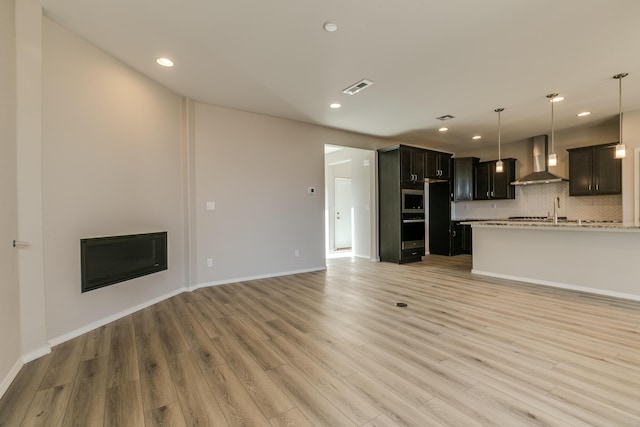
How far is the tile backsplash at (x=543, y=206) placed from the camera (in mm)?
5360

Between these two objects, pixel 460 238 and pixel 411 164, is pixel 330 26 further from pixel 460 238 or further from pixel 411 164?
pixel 460 238

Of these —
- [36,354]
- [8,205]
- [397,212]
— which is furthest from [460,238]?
[8,205]

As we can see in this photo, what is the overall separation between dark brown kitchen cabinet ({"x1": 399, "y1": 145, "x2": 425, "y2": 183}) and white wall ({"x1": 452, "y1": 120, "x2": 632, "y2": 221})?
2517 mm

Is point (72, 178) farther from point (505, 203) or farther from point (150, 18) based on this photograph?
point (505, 203)

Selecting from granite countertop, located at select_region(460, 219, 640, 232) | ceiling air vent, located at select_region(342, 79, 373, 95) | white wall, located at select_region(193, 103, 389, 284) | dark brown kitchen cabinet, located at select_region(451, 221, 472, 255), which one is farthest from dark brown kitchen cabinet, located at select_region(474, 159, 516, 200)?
ceiling air vent, located at select_region(342, 79, 373, 95)

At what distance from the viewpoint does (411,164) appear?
19.4 feet

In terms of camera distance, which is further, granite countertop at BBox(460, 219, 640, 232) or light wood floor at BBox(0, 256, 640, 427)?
granite countertop at BBox(460, 219, 640, 232)

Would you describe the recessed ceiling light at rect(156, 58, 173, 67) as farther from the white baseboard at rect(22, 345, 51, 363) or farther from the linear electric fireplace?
the white baseboard at rect(22, 345, 51, 363)

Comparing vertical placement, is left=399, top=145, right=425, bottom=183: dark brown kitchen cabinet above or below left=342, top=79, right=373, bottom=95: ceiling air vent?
below

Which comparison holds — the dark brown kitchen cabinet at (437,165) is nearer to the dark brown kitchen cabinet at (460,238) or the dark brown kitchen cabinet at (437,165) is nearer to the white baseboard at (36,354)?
the dark brown kitchen cabinet at (460,238)

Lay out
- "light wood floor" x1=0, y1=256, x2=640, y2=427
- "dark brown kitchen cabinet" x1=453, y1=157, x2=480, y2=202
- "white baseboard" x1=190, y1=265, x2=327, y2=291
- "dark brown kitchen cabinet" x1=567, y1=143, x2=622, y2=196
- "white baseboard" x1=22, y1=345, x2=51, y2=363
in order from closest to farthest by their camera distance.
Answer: "light wood floor" x1=0, y1=256, x2=640, y2=427, "white baseboard" x1=22, y1=345, x2=51, y2=363, "white baseboard" x1=190, y1=265, x2=327, y2=291, "dark brown kitchen cabinet" x1=567, y1=143, x2=622, y2=196, "dark brown kitchen cabinet" x1=453, y1=157, x2=480, y2=202

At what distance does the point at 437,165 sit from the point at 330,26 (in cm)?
491

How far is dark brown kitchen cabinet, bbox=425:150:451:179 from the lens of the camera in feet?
20.5

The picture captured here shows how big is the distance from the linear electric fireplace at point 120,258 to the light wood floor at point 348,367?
0.50 meters
